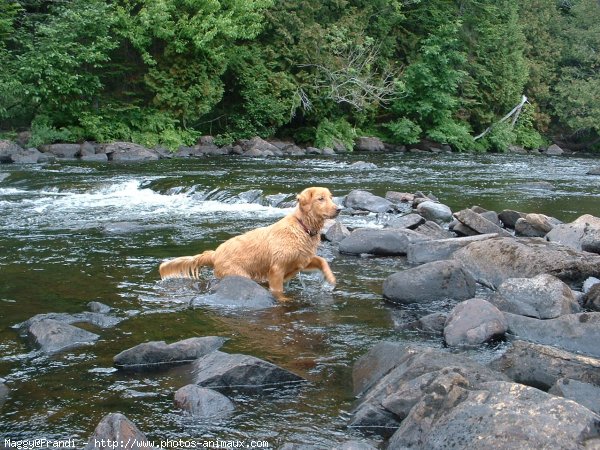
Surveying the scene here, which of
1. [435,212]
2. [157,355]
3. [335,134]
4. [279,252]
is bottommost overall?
[157,355]

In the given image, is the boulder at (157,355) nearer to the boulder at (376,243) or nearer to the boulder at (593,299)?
the boulder at (593,299)

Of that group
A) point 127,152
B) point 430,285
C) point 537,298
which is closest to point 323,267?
point 430,285

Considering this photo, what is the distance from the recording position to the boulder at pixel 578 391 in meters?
5.05

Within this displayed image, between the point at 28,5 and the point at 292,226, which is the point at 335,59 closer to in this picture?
the point at 28,5

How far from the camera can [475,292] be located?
29.4 feet

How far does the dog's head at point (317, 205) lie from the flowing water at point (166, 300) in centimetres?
96

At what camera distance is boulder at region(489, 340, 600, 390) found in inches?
217

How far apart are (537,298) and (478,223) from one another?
4.70m

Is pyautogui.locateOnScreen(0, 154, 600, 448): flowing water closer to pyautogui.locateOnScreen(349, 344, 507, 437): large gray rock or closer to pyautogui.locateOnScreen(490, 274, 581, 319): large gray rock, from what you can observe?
pyautogui.locateOnScreen(349, 344, 507, 437): large gray rock

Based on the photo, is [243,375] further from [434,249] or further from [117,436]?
[434,249]

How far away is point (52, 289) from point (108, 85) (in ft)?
79.6

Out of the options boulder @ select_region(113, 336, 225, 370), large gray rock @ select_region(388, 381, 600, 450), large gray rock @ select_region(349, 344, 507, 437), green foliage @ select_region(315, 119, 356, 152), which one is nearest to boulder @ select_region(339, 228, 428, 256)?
boulder @ select_region(113, 336, 225, 370)

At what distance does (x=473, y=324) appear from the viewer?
7094mm

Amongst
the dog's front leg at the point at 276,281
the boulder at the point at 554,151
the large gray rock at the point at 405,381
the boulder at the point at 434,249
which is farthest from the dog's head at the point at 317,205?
the boulder at the point at 554,151
